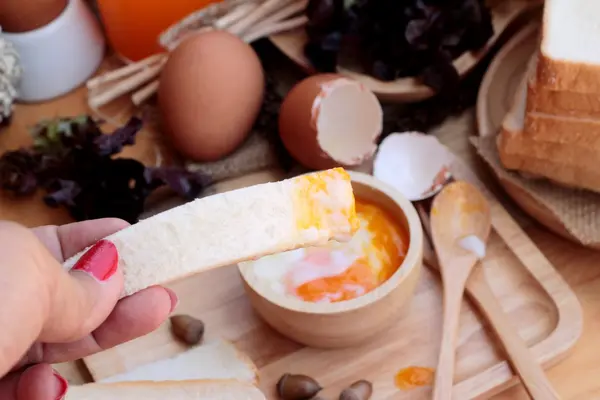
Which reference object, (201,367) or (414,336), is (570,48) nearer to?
(414,336)

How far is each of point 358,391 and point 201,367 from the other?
16 centimetres

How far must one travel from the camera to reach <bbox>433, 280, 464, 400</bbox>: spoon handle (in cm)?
70

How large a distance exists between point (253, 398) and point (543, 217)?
39cm

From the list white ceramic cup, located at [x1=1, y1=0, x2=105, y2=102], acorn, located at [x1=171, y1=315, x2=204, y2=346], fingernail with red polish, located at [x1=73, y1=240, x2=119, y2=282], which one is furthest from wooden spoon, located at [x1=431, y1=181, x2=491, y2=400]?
white ceramic cup, located at [x1=1, y1=0, x2=105, y2=102]

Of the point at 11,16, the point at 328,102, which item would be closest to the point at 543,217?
the point at 328,102

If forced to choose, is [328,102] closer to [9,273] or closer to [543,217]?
[543,217]

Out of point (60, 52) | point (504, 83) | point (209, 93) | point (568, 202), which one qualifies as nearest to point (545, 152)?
point (568, 202)

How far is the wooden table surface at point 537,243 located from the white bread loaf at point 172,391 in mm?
95

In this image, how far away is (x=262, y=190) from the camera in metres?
0.52

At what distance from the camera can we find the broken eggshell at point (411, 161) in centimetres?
88

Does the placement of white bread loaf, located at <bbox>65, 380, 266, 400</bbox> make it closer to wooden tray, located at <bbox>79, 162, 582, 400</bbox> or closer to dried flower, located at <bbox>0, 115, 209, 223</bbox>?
wooden tray, located at <bbox>79, 162, 582, 400</bbox>

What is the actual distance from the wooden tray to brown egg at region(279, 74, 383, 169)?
0.16 meters

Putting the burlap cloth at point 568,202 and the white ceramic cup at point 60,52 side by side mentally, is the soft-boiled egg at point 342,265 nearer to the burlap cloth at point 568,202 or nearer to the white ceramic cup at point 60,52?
the burlap cloth at point 568,202

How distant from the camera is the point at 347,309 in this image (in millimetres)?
683
